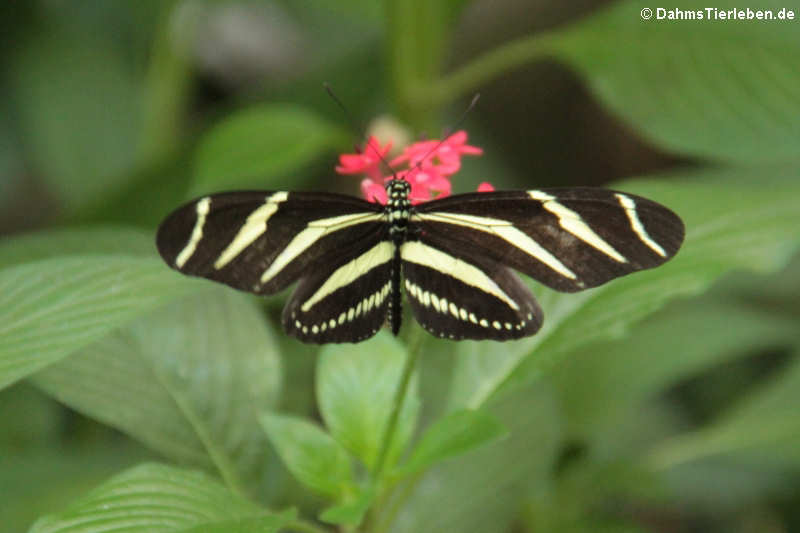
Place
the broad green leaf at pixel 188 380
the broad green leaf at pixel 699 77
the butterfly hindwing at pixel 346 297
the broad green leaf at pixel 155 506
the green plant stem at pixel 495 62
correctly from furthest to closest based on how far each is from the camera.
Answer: the green plant stem at pixel 495 62 → the broad green leaf at pixel 699 77 → the broad green leaf at pixel 188 380 → the butterfly hindwing at pixel 346 297 → the broad green leaf at pixel 155 506

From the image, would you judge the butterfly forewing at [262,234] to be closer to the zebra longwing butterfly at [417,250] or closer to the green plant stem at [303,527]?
the zebra longwing butterfly at [417,250]

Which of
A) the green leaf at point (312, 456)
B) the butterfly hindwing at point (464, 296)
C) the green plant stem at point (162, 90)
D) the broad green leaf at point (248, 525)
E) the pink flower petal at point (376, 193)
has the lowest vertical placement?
the broad green leaf at point (248, 525)

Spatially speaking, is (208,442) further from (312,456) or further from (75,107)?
(75,107)

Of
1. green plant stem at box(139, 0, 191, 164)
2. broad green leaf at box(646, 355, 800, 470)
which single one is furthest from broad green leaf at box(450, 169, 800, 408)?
green plant stem at box(139, 0, 191, 164)

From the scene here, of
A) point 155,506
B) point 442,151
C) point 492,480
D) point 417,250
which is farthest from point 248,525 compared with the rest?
point 492,480

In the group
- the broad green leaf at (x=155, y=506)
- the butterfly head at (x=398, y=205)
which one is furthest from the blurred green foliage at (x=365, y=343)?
the butterfly head at (x=398, y=205)
